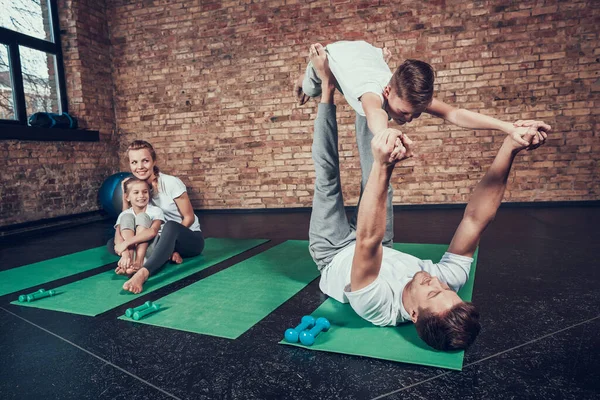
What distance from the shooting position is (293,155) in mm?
5539

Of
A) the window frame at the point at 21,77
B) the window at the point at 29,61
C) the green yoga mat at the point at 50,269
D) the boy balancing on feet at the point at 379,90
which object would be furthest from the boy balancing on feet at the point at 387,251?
the window at the point at 29,61

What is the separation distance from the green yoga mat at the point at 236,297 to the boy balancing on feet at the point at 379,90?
573 millimetres

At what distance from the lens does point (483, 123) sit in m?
1.95

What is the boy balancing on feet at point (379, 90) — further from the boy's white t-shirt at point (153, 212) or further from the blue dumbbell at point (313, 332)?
the boy's white t-shirt at point (153, 212)

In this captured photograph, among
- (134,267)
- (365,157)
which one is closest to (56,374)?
(134,267)

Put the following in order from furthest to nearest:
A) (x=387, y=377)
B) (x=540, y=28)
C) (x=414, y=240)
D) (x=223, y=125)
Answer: (x=223, y=125)
(x=540, y=28)
(x=414, y=240)
(x=387, y=377)

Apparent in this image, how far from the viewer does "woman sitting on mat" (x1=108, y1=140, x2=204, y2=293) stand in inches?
100

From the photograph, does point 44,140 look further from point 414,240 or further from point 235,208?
point 414,240

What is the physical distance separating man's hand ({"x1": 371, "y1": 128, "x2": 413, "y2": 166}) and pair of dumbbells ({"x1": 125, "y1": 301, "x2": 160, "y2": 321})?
4.50 ft

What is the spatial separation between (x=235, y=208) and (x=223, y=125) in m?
1.22

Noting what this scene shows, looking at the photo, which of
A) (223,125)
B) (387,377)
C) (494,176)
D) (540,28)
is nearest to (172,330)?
(387,377)

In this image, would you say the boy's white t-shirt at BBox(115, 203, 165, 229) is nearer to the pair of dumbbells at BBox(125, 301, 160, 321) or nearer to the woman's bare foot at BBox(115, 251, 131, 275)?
the woman's bare foot at BBox(115, 251, 131, 275)

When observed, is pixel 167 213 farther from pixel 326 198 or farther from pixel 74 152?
pixel 74 152

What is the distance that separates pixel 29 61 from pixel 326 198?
504 centimetres
